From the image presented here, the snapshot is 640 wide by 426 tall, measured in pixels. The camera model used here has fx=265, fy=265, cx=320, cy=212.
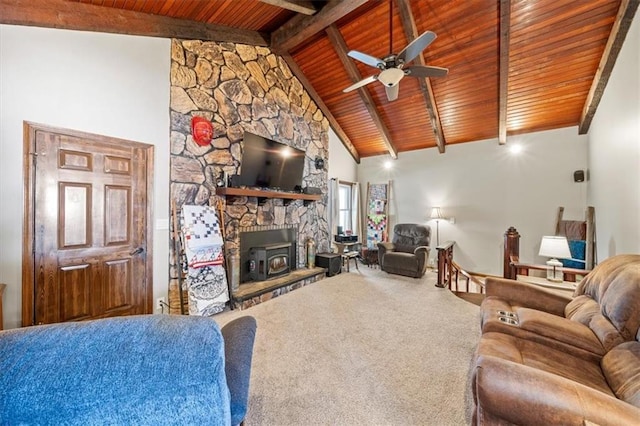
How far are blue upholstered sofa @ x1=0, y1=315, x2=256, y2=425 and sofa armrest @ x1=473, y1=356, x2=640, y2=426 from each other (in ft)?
3.45

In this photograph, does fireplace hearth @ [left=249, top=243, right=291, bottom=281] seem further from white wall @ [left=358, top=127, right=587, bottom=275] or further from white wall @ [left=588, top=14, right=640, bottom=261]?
white wall @ [left=588, top=14, right=640, bottom=261]

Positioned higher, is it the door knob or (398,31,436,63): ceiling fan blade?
(398,31,436,63): ceiling fan blade

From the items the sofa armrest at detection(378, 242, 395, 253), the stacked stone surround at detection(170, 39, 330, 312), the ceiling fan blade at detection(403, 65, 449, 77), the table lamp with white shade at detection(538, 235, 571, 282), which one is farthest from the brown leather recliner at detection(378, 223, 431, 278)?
the ceiling fan blade at detection(403, 65, 449, 77)

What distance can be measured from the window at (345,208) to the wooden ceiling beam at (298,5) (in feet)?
13.1

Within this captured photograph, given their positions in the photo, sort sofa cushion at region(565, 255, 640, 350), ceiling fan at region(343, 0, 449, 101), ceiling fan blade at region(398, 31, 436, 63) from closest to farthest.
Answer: sofa cushion at region(565, 255, 640, 350) → ceiling fan blade at region(398, 31, 436, 63) → ceiling fan at region(343, 0, 449, 101)

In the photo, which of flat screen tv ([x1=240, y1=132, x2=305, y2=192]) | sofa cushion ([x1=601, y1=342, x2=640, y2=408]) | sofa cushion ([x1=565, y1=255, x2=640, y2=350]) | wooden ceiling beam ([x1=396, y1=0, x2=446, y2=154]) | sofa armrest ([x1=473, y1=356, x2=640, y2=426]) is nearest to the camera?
sofa armrest ([x1=473, y1=356, x2=640, y2=426])

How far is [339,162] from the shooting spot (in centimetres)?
682

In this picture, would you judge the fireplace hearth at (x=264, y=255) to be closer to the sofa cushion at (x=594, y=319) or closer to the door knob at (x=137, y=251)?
the door knob at (x=137, y=251)

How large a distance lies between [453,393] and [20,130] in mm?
4224

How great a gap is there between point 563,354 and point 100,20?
5.00m

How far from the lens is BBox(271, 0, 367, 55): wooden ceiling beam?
3498mm

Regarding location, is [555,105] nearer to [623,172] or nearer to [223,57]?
[623,172]

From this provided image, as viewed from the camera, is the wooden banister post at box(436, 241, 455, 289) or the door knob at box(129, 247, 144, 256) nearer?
the door knob at box(129, 247, 144, 256)

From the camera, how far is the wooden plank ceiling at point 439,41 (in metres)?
3.14
